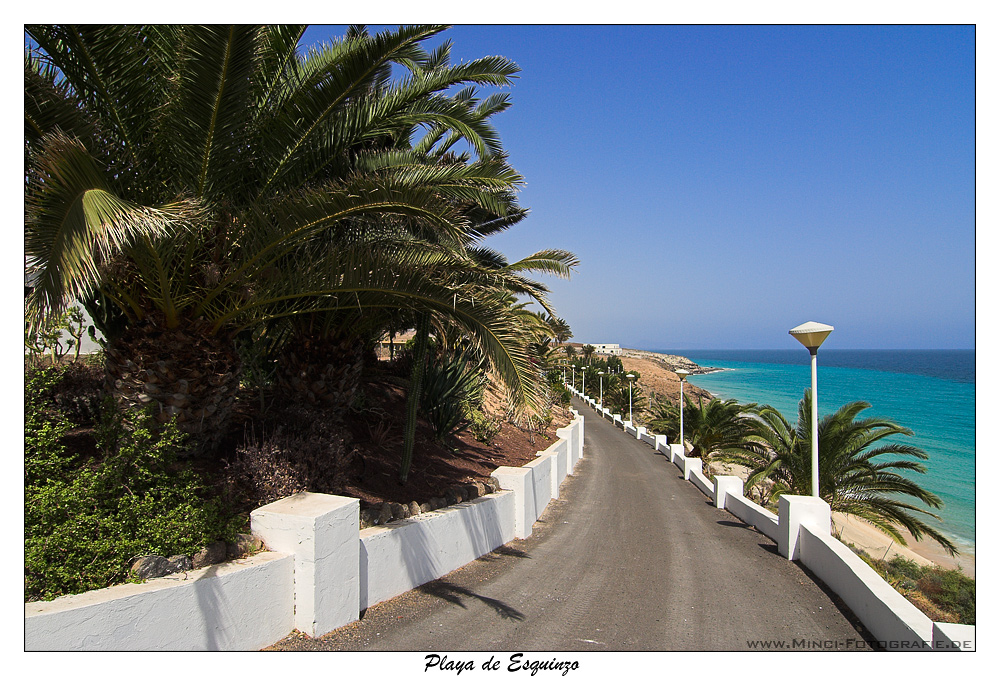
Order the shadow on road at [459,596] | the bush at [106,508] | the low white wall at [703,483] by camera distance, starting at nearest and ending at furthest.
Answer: the bush at [106,508] → the shadow on road at [459,596] → the low white wall at [703,483]

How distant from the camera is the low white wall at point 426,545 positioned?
4793 mm

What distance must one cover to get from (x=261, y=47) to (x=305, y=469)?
12.8 ft

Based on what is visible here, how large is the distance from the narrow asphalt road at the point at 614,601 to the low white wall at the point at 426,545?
0.41 ft

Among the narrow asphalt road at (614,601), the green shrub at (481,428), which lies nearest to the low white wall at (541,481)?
the narrow asphalt road at (614,601)

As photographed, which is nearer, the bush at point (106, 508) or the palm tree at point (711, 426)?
the bush at point (106, 508)

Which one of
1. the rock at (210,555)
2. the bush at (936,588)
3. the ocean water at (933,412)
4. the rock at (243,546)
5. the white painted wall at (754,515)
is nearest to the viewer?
the rock at (210,555)

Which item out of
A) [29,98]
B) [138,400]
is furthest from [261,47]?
[138,400]

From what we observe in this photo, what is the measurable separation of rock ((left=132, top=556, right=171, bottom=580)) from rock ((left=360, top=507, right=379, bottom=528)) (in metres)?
1.80

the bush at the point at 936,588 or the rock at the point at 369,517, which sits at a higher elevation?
the rock at the point at 369,517

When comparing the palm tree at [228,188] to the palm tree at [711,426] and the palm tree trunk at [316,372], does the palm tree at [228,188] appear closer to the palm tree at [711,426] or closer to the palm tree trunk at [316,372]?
the palm tree trunk at [316,372]

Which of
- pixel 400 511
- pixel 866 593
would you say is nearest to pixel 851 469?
pixel 866 593

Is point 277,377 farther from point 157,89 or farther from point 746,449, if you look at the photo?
point 746,449

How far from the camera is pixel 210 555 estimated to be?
12.5ft
